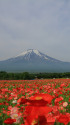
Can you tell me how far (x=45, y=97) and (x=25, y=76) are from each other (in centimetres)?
3799

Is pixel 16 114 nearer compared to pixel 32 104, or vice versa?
pixel 32 104

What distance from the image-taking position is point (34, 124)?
2.87 feet

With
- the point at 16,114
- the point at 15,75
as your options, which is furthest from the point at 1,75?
the point at 16,114

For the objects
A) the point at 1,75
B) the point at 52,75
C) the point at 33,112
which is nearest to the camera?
the point at 33,112

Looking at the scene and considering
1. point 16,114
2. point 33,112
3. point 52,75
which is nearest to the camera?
point 33,112

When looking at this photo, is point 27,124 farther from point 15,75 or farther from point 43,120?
point 15,75

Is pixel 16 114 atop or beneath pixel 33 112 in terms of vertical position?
beneath

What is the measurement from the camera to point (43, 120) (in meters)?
0.89

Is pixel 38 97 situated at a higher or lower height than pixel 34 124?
higher

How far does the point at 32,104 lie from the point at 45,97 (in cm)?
8

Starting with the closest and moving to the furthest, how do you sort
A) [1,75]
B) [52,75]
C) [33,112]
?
[33,112], [1,75], [52,75]

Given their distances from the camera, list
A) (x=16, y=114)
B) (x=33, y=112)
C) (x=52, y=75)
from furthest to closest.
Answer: (x=52, y=75), (x=16, y=114), (x=33, y=112)

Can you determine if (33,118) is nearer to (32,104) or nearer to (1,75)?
(32,104)

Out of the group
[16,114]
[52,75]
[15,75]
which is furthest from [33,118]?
[52,75]
